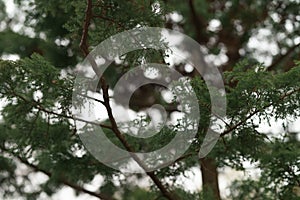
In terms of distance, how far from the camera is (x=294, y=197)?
3.00 meters

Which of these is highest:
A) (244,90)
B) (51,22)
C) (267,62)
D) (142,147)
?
(267,62)

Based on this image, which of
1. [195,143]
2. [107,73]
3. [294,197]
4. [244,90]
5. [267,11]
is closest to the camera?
[244,90]

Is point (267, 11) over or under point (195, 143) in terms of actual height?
over

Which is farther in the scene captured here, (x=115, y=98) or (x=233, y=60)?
(x=233, y=60)

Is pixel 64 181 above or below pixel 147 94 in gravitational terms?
below

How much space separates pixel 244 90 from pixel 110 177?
159 cm

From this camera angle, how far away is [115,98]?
374 centimetres

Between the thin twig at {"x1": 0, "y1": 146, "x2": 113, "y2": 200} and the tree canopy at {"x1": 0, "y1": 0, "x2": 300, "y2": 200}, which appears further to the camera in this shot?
the thin twig at {"x1": 0, "y1": 146, "x2": 113, "y2": 200}

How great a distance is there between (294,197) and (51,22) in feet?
7.48

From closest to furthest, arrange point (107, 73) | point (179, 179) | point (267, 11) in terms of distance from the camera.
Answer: point (179, 179)
point (107, 73)
point (267, 11)

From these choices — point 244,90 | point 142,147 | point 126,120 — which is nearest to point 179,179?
point 142,147

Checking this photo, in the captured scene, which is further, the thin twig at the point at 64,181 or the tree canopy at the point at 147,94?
the thin twig at the point at 64,181

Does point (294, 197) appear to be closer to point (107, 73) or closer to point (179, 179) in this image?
point (179, 179)

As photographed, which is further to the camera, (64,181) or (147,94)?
(147,94)
